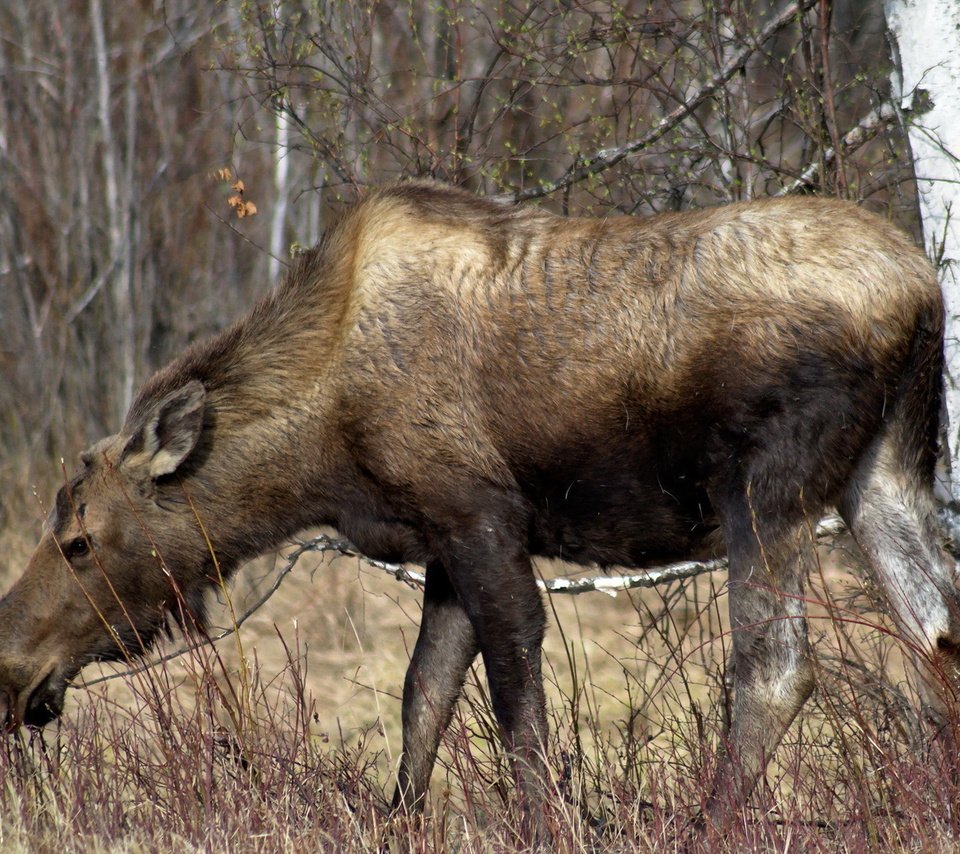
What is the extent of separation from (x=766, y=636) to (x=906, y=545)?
0.62 metres

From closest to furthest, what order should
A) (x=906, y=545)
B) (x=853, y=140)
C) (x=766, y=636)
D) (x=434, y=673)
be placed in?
(x=766, y=636), (x=906, y=545), (x=434, y=673), (x=853, y=140)

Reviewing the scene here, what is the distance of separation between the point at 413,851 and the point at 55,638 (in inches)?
68.9

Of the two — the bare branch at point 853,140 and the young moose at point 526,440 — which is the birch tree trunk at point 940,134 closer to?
the young moose at point 526,440

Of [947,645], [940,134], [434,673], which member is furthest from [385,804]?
[940,134]

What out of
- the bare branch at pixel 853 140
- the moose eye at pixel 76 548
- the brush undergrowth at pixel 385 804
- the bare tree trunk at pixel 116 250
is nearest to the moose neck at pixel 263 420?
the moose eye at pixel 76 548

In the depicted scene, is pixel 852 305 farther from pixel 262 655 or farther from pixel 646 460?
pixel 262 655

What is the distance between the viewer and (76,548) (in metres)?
4.99

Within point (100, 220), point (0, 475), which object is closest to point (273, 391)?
point (0, 475)

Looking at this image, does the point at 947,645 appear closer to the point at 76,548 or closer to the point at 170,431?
the point at 170,431

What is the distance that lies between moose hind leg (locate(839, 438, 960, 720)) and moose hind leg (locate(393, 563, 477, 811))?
153 centimetres

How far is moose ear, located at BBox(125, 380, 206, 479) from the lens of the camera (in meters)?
4.89

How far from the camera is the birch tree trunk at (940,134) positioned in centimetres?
467

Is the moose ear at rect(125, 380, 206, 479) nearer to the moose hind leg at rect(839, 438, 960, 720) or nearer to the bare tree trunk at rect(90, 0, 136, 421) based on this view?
the moose hind leg at rect(839, 438, 960, 720)

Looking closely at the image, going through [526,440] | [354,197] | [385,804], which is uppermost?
[354,197]
